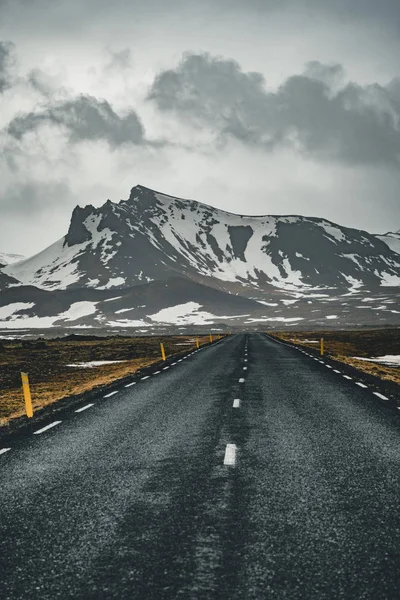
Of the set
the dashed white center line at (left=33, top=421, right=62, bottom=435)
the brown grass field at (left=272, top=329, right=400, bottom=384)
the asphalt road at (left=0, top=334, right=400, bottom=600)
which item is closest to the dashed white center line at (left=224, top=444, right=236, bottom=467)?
the asphalt road at (left=0, top=334, right=400, bottom=600)

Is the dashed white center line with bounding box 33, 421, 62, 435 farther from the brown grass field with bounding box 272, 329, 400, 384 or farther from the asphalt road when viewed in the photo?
the brown grass field with bounding box 272, 329, 400, 384

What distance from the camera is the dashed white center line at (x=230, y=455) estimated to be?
839 cm

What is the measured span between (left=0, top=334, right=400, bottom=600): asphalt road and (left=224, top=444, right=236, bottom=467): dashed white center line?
5 centimetres

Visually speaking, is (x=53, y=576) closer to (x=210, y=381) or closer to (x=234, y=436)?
(x=234, y=436)

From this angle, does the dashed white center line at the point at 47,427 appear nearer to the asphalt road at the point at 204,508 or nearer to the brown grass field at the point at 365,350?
the asphalt road at the point at 204,508

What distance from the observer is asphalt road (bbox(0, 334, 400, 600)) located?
4.41m

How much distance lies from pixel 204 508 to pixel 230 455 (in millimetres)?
2660

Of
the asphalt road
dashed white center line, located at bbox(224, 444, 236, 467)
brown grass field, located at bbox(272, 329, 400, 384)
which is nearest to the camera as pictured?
the asphalt road

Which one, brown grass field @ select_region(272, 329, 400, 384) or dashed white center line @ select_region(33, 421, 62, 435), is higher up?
dashed white center line @ select_region(33, 421, 62, 435)

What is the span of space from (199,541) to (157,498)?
156 cm

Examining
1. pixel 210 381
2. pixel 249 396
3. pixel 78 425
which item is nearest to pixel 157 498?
pixel 78 425

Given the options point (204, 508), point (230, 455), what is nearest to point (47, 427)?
point (230, 455)

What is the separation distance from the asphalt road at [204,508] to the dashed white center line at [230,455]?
0.05m

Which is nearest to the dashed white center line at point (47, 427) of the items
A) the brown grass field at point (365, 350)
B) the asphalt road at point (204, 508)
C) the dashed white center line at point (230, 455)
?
the asphalt road at point (204, 508)
